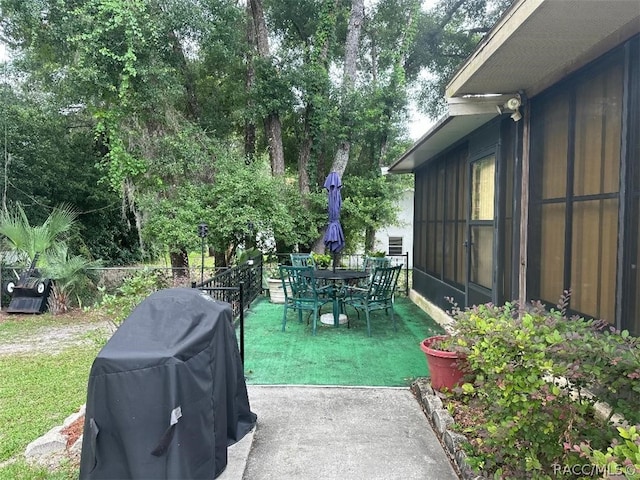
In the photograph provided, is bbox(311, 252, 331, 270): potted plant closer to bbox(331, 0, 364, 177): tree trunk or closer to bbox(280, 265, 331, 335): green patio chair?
bbox(280, 265, 331, 335): green patio chair

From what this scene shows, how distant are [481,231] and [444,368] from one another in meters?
2.14

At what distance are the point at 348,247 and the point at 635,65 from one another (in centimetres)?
1084

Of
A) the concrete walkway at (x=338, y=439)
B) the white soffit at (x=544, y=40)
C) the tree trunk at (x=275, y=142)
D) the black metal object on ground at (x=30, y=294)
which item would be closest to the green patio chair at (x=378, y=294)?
the concrete walkway at (x=338, y=439)

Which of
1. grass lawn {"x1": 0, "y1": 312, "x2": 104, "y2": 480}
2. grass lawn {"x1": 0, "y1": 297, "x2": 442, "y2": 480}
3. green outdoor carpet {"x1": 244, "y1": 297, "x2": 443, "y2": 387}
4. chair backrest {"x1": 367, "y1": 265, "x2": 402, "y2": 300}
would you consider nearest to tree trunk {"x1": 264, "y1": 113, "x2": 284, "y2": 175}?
green outdoor carpet {"x1": 244, "y1": 297, "x2": 443, "y2": 387}

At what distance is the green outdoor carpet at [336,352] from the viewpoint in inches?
150

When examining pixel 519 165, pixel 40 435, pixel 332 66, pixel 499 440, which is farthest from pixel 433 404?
pixel 332 66

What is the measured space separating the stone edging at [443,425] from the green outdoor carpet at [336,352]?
14.5 inches

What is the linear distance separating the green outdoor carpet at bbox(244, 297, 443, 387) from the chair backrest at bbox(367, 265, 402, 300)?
1.51ft

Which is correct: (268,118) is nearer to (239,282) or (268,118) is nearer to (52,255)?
(52,255)

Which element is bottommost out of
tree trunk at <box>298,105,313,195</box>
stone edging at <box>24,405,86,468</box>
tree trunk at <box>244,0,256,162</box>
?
stone edging at <box>24,405,86,468</box>

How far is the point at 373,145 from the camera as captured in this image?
1221 centimetres

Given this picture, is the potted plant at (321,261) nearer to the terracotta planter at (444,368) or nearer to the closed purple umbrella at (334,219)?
the closed purple umbrella at (334,219)

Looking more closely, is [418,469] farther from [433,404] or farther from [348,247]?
[348,247]

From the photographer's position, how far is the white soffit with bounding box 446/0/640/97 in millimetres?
2113
